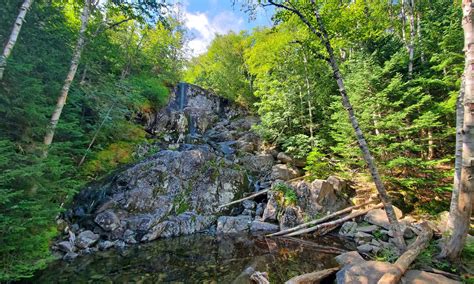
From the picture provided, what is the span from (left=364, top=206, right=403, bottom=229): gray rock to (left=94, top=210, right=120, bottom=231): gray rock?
28.1 ft

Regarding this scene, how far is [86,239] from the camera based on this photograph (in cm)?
696

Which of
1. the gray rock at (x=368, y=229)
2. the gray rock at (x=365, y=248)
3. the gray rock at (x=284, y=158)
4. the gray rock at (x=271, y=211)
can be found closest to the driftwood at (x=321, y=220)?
the gray rock at (x=368, y=229)

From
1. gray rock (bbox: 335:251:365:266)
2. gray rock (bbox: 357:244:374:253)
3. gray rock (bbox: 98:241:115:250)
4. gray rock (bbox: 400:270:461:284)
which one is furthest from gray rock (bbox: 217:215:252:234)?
gray rock (bbox: 400:270:461:284)

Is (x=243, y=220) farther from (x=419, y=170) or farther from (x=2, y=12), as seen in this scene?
(x=2, y=12)

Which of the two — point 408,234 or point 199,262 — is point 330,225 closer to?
point 408,234

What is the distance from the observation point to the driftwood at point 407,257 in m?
3.48

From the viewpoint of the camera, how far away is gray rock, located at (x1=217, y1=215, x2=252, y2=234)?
8577mm

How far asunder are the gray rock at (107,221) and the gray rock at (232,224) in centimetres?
360

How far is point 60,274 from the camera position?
533 centimetres

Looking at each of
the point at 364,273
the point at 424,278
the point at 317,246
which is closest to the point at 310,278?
the point at 364,273

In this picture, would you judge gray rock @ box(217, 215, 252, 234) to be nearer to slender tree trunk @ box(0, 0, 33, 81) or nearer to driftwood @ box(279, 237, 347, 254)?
driftwood @ box(279, 237, 347, 254)

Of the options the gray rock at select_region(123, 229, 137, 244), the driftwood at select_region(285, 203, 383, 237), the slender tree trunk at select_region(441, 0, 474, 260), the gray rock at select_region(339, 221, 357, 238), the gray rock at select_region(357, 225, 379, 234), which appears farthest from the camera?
the driftwood at select_region(285, 203, 383, 237)

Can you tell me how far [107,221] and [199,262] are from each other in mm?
3850

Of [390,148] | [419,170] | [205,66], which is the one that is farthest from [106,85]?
[205,66]
